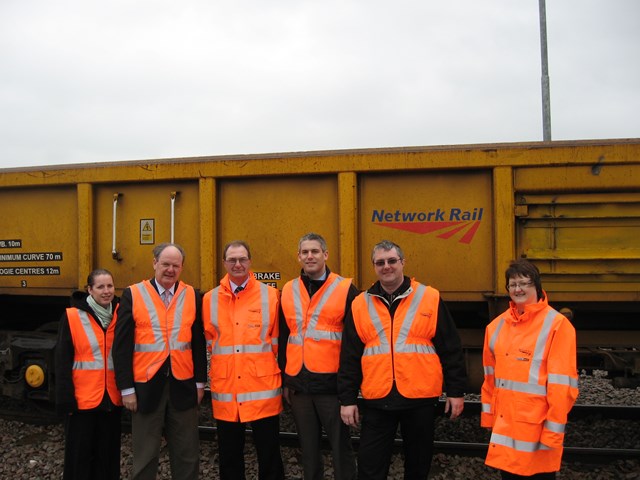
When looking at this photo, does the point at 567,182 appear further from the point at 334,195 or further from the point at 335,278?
the point at 335,278

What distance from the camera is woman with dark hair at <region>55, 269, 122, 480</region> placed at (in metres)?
3.35

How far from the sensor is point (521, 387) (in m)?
2.69

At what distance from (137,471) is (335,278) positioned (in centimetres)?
179

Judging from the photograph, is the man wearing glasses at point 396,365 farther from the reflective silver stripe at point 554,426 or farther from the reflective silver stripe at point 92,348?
the reflective silver stripe at point 92,348

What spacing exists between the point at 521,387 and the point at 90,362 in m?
2.65

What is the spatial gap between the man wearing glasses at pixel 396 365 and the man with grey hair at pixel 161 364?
40.1 inches

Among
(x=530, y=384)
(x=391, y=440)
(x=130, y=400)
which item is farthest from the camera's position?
(x=130, y=400)

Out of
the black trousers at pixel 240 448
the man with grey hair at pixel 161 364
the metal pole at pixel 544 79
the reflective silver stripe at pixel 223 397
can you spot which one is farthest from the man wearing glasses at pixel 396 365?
the metal pole at pixel 544 79

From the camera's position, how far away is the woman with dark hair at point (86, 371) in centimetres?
335

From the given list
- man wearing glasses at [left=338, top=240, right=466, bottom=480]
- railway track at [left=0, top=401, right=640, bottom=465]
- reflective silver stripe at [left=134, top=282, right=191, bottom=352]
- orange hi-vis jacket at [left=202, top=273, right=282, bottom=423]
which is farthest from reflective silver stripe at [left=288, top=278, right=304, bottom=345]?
railway track at [left=0, top=401, right=640, bottom=465]

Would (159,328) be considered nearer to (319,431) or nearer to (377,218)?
(319,431)

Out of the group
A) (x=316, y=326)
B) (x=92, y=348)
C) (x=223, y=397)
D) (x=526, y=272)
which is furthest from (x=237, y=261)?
(x=526, y=272)

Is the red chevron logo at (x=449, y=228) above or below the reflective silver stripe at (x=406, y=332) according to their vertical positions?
above

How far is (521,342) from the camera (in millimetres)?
2746
